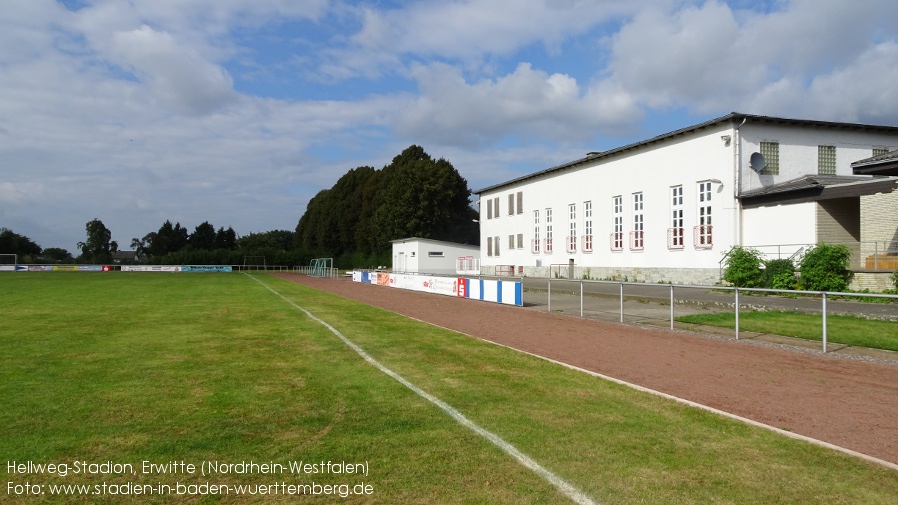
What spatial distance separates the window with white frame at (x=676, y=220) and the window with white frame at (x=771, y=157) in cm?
480

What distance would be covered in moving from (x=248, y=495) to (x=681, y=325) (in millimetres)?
15077

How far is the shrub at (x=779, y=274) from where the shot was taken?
2577cm

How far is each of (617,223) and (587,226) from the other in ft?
12.7

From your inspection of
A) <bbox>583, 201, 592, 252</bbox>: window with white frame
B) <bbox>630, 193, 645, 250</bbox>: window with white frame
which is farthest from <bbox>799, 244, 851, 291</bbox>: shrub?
<bbox>583, 201, 592, 252</bbox>: window with white frame

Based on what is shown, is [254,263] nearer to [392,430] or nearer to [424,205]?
[424,205]

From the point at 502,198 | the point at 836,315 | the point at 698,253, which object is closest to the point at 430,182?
the point at 502,198

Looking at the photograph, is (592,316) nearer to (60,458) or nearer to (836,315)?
(836,315)

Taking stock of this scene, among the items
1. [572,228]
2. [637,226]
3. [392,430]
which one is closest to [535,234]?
[572,228]

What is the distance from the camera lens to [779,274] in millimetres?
26203

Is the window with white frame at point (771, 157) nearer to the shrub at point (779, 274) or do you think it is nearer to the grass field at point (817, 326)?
the shrub at point (779, 274)

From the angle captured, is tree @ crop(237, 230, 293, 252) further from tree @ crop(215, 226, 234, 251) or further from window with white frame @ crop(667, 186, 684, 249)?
window with white frame @ crop(667, 186, 684, 249)

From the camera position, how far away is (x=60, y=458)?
5.16 metres

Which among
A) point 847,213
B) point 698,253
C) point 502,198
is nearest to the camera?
point 847,213

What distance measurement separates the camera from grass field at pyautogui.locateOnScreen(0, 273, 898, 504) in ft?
15.3
